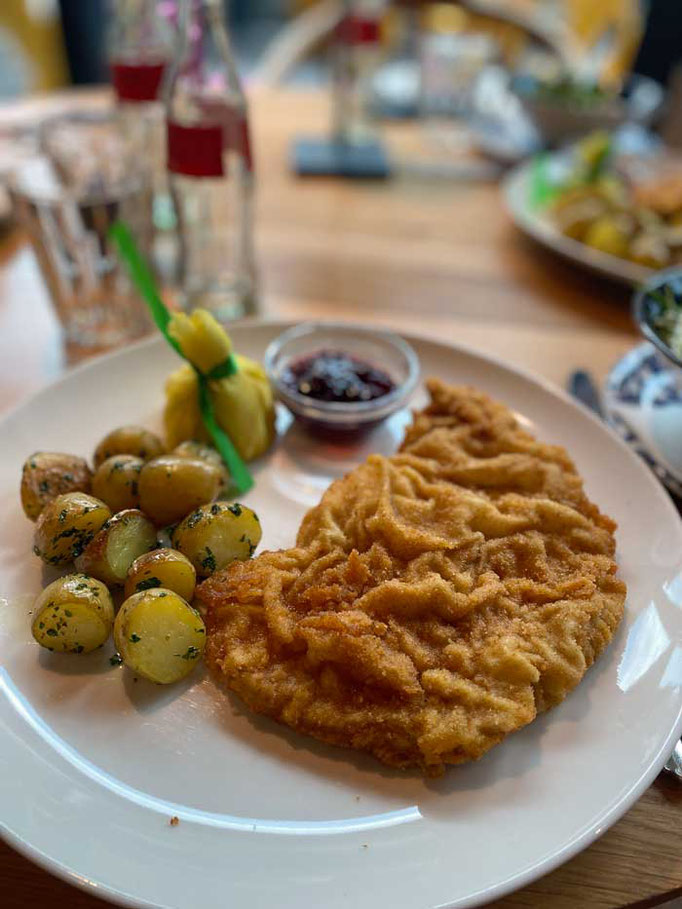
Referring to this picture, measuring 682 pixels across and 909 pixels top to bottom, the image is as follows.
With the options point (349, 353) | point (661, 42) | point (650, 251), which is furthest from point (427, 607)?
point (661, 42)

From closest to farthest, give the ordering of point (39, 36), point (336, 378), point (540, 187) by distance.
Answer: point (336, 378), point (540, 187), point (39, 36)

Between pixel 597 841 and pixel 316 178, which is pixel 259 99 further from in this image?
pixel 597 841

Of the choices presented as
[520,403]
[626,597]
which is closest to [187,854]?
[626,597]

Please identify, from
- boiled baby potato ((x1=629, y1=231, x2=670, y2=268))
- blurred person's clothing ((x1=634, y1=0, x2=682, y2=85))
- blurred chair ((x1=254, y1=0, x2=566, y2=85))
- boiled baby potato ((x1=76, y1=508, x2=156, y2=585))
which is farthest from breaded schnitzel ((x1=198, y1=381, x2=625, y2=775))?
blurred person's clothing ((x1=634, y1=0, x2=682, y2=85))

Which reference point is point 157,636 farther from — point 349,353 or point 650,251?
→ point 650,251

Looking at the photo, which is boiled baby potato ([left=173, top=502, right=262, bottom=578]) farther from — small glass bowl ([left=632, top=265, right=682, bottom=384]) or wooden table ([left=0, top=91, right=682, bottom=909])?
small glass bowl ([left=632, top=265, right=682, bottom=384])

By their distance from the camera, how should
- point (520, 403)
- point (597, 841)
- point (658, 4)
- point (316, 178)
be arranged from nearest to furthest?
1. point (597, 841)
2. point (520, 403)
3. point (316, 178)
4. point (658, 4)
